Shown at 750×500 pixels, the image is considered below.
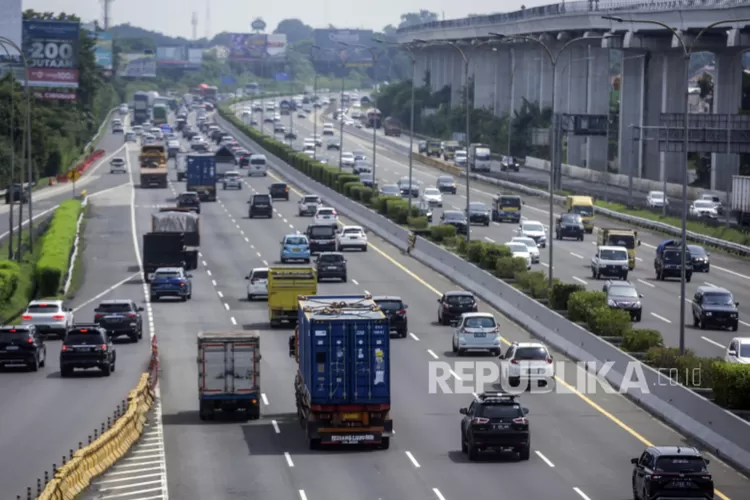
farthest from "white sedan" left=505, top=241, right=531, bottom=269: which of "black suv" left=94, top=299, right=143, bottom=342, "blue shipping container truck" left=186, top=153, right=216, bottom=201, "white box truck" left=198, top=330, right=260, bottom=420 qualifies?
"blue shipping container truck" left=186, top=153, right=216, bottom=201

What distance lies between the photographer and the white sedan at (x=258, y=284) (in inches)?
2616

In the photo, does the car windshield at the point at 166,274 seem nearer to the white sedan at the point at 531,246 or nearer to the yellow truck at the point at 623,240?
the white sedan at the point at 531,246

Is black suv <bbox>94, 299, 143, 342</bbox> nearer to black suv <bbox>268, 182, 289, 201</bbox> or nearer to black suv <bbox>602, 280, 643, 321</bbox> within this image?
black suv <bbox>602, 280, 643, 321</bbox>

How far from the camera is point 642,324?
58.2m

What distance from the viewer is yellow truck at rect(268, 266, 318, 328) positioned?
57875mm

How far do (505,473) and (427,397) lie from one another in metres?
10.7

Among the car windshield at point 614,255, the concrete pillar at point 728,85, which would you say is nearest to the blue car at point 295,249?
the car windshield at point 614,255

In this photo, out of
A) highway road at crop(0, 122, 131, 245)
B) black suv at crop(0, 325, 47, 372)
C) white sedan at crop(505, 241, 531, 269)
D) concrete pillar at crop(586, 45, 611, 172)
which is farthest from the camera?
concrete pillar at crop(586, 45, 611, 172)

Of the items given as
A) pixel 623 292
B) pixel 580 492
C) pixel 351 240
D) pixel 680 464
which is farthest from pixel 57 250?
pixel 680 464

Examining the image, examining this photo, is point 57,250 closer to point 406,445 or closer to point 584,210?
point 584,210

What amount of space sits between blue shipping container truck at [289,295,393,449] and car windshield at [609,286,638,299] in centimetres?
2471

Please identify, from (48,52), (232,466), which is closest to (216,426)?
(232,466)

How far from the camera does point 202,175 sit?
Answer: 11419cm

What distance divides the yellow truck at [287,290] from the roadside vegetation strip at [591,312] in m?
8.67
